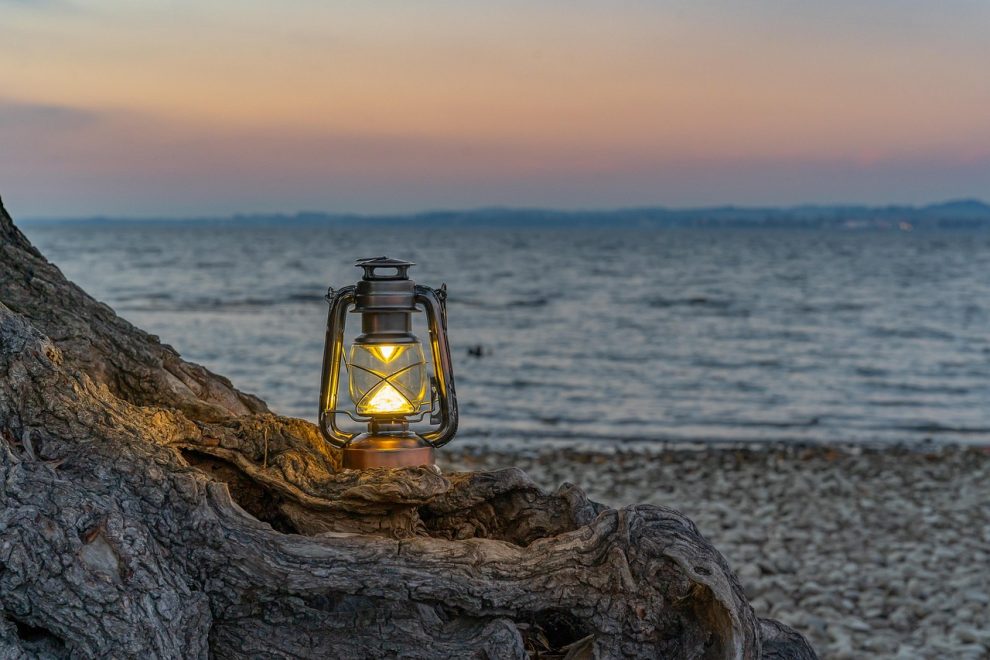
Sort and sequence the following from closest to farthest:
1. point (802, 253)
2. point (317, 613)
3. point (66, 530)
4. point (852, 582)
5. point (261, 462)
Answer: point (66, 530), point (317, 613), point (261, 462), point (852, 582), point (802, 253)

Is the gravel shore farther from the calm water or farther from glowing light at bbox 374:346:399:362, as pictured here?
glowing light at bbox 374:346:399:362

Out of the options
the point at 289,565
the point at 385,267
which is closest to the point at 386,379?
the point at 385,267

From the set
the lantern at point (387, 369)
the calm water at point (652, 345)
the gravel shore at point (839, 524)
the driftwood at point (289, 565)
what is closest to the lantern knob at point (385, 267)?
the lantern at point (387, 369)

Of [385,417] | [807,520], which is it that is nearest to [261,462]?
[385,417]

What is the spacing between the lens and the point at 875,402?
18000 mm

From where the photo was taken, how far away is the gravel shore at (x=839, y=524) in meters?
7.20

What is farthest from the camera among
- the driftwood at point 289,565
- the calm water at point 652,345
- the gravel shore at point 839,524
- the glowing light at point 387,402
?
the calm water at point 652,345

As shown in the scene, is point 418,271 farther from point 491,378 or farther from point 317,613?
point 317,613

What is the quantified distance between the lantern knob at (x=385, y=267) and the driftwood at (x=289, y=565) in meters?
0.72

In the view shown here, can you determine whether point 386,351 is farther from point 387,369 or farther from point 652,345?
point 652,345

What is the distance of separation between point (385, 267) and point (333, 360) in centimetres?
42

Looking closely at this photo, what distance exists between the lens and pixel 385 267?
3.48 metres

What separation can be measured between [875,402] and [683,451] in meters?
6.12

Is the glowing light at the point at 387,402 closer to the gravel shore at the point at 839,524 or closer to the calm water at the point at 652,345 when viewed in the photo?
the gravel shore at the point at 839,524
